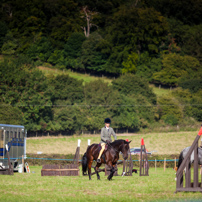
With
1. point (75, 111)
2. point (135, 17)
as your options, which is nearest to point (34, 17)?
point (135, 17)

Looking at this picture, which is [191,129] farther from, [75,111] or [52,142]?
[52,142]

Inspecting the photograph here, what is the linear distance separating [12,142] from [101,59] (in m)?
93.3

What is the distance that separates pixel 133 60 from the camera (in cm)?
11869

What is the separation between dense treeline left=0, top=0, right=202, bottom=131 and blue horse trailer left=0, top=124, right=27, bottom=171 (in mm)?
42257

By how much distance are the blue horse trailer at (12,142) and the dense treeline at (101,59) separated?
42.3 meters

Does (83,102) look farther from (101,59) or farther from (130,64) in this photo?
(101,59)

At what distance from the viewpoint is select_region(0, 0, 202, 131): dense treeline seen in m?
83.0

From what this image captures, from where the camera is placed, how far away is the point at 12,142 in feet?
104

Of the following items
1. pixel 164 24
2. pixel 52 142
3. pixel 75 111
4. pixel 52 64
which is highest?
pixel 164 24

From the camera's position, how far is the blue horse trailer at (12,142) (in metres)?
29.6

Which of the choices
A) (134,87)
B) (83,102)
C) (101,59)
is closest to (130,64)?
(101,59)

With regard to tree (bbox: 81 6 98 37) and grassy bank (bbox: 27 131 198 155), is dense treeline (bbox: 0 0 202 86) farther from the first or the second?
grassy bank (bbox: 27 131 198 155)

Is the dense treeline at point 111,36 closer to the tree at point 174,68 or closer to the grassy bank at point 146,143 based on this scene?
the tree at point 174,68

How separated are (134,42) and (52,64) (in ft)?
83.8
